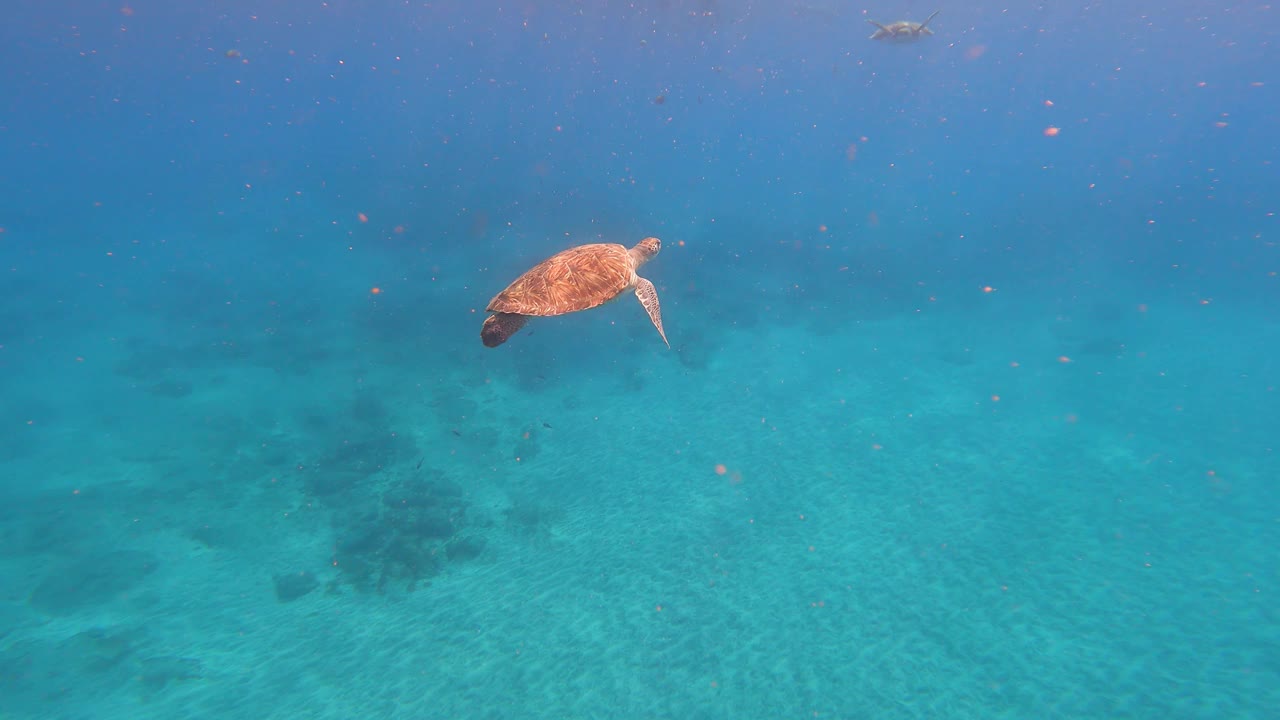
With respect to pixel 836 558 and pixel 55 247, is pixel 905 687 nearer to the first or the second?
pixel 836 558

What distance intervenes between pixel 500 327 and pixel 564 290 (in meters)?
1.32

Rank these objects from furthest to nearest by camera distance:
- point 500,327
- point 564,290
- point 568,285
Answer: point 568,285
point 564,290
point 500,327

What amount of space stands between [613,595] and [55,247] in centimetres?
4876

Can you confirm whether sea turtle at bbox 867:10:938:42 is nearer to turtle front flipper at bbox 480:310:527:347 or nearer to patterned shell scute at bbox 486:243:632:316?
patterned shell scute at bbox 486:243:632:316

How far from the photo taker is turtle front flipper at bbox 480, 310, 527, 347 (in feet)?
24.4

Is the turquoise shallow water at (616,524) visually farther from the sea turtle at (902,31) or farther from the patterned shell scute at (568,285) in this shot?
the sea turtle at (902,31)

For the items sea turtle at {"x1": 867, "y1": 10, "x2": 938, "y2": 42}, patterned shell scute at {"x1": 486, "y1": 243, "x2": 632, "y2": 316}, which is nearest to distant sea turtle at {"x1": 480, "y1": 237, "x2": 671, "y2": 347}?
patterned shell scute at {"x1": 486, "y1": 243, "x2": 632, "y2": 316}

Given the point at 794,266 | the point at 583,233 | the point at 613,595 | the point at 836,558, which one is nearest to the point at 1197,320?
the point at 794,266

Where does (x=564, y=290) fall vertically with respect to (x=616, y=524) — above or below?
above

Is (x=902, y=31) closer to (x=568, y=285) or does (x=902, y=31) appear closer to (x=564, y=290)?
(x=568, y=285)

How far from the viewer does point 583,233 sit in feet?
96.0

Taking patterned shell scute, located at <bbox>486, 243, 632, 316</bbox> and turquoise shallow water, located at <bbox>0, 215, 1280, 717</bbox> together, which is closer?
patterned shell scute, located at <bbox>486, 243, 632, 316</bbox>

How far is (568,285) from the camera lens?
8430 millimetres

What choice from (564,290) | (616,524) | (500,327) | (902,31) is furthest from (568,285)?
(902,31)
